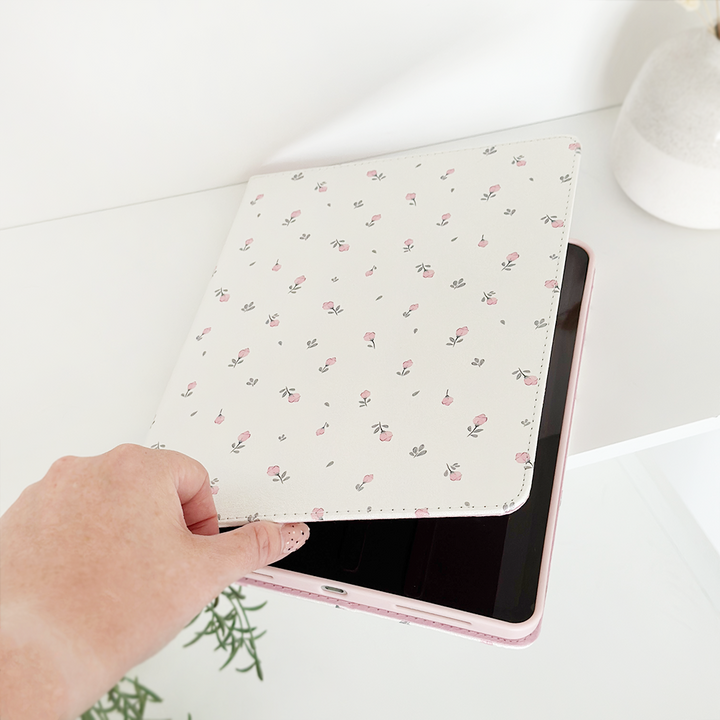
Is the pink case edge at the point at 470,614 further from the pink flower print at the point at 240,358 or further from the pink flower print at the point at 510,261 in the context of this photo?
the pink flower print at the point at 240,358

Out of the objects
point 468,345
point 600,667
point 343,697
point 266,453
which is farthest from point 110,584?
point 600,667

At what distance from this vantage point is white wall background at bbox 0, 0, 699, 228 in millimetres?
711

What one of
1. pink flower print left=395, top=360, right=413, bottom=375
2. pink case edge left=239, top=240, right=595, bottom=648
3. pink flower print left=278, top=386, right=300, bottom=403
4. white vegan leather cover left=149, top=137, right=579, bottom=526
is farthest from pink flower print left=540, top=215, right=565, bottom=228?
pink flower print left=278, top=386, right=300, bottom=403

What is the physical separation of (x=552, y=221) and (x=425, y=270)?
148 millimetres

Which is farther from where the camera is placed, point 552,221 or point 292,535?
point 552,221

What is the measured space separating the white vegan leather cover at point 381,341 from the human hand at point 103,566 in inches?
2.6

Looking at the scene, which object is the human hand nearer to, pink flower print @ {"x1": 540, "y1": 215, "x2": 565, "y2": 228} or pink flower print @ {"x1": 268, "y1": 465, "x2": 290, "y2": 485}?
pink flower print @ {"x1": 268, "y1": 465, "x2": 290, "y2": 485}

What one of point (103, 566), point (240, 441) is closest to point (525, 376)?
point (240, 441)

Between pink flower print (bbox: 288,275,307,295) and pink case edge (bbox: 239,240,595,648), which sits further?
pink flower print (bbox: 288,275,307,295)

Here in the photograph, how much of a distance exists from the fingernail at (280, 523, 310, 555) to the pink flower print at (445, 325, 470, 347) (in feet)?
0.76

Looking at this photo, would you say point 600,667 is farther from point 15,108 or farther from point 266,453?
point 15,108

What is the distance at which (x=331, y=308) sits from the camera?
2.33 ft

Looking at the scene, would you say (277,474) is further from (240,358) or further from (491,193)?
(491,193)

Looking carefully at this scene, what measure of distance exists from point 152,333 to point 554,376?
501 mm
